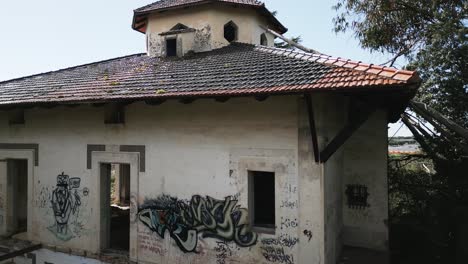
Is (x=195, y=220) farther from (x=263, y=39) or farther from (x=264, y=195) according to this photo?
(x=263, y=39)

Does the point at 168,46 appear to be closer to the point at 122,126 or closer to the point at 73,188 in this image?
the point at 122,126

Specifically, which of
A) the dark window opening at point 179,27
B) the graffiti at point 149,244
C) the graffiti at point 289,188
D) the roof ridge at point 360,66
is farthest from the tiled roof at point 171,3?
the graffiti at point 149,244

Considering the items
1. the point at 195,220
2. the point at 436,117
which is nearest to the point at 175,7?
the point at 195,220

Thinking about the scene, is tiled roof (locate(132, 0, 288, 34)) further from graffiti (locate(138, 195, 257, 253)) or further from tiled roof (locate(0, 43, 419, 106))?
graffiti (locate(138, 195, 257, 253))

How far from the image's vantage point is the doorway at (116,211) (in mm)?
7840

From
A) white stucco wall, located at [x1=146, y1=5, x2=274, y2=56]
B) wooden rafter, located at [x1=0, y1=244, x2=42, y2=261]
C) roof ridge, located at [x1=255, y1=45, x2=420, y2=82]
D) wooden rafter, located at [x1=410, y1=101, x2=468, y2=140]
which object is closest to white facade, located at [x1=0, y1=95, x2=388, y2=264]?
wooden rafter, located at [x1=0, y1=244, x2=42, y2=261]

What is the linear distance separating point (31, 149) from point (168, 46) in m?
4.77

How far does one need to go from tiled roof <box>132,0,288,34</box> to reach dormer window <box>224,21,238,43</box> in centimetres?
70

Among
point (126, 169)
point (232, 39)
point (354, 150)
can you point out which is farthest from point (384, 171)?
point (126, 169)

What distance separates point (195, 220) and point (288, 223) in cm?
186

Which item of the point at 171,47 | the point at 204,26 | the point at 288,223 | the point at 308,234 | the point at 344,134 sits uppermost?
the point at 204,26

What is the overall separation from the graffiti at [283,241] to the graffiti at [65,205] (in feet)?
14.3

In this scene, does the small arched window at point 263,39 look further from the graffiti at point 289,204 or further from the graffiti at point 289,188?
the graffiti at point 289,204

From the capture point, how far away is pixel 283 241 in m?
5.96
